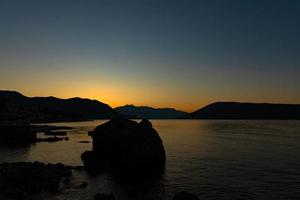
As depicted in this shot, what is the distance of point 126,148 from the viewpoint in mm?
A: 65875

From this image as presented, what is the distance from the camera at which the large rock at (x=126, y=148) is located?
64.1 metres

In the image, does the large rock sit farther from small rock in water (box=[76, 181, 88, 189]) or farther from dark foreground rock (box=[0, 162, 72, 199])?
small rock in water (box=[76, 181, 88, 189])

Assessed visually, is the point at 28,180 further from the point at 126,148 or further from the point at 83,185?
the point at 126,148

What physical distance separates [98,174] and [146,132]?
49.9 ft

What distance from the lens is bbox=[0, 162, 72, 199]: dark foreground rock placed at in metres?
39.2

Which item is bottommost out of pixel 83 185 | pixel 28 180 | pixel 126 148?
pixel 83 185

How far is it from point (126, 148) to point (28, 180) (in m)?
23.8

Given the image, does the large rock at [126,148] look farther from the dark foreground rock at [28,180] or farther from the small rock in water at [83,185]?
the small rock in water at [83,185]

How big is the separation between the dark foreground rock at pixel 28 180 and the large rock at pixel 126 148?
11.9 metres

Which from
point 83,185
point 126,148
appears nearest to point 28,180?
point 83,185

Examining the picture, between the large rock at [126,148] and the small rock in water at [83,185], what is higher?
the large rock at [126,148]

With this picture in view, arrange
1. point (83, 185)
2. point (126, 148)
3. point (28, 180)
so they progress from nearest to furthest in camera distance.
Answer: point (28, 180) → point (83, 185) → point (126, 148)

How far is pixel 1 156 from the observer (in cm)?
8012

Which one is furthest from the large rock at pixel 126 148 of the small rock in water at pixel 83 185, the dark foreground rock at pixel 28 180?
the small rock in water at pixel 83 185
